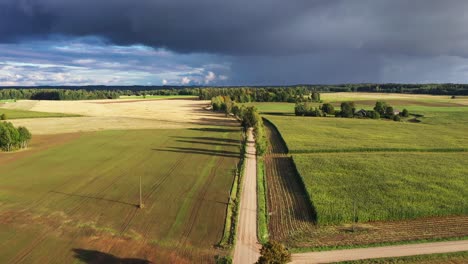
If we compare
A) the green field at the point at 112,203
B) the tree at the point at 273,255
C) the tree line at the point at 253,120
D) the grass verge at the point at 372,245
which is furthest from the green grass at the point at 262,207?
the tree line at the point at 253,120

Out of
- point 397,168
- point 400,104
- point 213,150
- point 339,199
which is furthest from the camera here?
point 400,104

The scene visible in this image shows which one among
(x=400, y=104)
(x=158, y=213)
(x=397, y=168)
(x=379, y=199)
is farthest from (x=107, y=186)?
(x=400, y=104)

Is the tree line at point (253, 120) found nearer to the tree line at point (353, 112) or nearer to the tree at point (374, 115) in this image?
the tree line at point (353, 112)

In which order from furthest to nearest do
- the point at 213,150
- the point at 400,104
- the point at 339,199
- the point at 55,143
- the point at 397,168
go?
1. the point at 400,104
2. the point at 55,143
3. the point at 213,150
4. the point at 397,168
5. the point at 339,199

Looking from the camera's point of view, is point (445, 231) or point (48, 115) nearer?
point (445, 231)

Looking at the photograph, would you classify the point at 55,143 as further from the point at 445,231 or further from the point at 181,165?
the point at 445,231

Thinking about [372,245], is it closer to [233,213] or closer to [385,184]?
[233,213]

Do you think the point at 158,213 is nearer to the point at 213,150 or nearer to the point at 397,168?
the point at 213,150

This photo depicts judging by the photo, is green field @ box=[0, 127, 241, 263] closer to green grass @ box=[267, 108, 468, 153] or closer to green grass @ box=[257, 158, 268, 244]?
green grass @ box=[257, 158, 268, 244]
